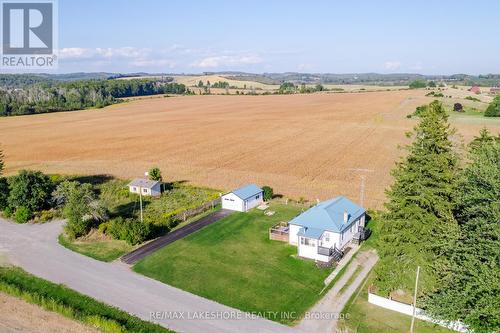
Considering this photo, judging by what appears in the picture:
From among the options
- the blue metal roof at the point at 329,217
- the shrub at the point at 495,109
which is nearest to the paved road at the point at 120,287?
the blue metal roof at the point at 329,217

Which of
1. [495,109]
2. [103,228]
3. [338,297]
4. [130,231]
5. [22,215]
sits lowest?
[338,297]

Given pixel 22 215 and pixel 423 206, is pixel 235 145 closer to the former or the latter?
pixel 22 215

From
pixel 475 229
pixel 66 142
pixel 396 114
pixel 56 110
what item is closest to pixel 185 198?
pixel 475 229

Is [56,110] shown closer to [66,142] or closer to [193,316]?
[66,142]

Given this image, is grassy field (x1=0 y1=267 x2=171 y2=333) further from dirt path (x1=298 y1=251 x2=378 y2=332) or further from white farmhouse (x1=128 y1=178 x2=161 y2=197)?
white farmhouse (x1=128 y1=178 x2=161 y2=197)

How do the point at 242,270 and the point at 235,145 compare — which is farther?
the point at 235,145

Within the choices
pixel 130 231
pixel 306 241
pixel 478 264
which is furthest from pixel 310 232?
pixel 130 231
